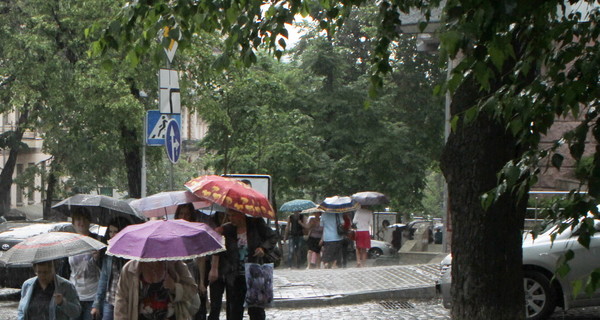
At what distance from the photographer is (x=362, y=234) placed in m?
24.9

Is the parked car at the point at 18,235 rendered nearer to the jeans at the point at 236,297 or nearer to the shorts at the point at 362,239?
the jeans at the point at 236,297

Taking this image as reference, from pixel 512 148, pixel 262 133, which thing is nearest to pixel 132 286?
pixel 512 148

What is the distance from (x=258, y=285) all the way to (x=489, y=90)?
16.0ft

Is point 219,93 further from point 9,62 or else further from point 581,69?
point 581,69

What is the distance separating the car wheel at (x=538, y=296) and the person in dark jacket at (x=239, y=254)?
3545 mm

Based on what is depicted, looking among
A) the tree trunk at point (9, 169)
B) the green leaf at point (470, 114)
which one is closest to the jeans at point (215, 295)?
the green leaf at point (470, 114)

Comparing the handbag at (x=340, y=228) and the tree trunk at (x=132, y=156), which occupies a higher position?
the tree trunk at (x=132, y=156)

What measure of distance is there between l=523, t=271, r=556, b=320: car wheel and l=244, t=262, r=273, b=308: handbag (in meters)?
3.56

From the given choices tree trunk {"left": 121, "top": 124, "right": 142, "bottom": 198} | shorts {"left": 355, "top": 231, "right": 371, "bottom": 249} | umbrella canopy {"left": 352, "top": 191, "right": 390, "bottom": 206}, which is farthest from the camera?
umbrella canopy {"left": 352, "top": 191, "right": 390, "bottom": 206}

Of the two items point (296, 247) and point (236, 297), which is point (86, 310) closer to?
point (236, 297)

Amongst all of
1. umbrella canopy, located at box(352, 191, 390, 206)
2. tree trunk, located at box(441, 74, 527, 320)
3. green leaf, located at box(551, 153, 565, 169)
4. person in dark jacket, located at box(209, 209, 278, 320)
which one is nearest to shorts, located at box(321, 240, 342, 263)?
umbrella canopy, located at box(352, 191, 390, 206)

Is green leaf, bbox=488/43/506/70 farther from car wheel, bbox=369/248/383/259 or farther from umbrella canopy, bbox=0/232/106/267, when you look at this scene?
car wheel, bbox=369/248/383/259

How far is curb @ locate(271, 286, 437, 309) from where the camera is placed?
586 inches

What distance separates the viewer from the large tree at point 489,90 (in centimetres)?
534
